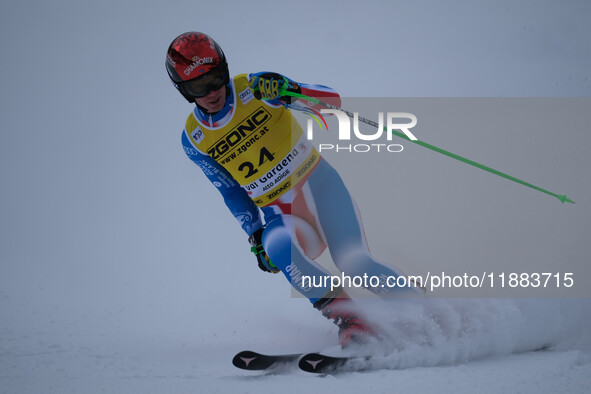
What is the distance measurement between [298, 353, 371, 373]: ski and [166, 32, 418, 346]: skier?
140 mm

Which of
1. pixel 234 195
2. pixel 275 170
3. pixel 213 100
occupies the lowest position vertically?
pixel 234 195

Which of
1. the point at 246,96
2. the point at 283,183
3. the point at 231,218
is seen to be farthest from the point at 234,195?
the point at 231,218

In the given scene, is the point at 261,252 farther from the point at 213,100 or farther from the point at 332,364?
the point at 213,100

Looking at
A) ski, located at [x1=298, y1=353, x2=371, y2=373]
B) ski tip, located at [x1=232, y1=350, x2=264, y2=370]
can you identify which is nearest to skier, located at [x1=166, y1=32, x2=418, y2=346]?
ski, located at [x1=298, y1=353, x2=371, y2=373]

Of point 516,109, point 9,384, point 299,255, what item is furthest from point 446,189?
point 9,384

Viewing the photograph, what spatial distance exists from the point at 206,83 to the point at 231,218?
10.9 ft

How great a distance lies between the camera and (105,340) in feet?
12.8

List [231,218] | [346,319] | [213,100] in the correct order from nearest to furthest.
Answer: [213,100] < [346,319] < [231,218]

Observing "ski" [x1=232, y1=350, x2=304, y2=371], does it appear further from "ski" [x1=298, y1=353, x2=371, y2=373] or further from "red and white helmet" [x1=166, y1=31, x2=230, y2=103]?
"red and white helmet" [x1=166, y1=31, x2=230, y2=103]

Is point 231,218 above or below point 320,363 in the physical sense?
above

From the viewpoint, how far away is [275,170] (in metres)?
3.29

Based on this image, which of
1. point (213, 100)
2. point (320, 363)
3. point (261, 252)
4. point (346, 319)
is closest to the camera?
point (320, 363)

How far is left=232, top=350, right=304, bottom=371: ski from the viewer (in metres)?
3.14

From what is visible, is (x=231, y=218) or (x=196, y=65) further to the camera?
(x=231, y=218)
